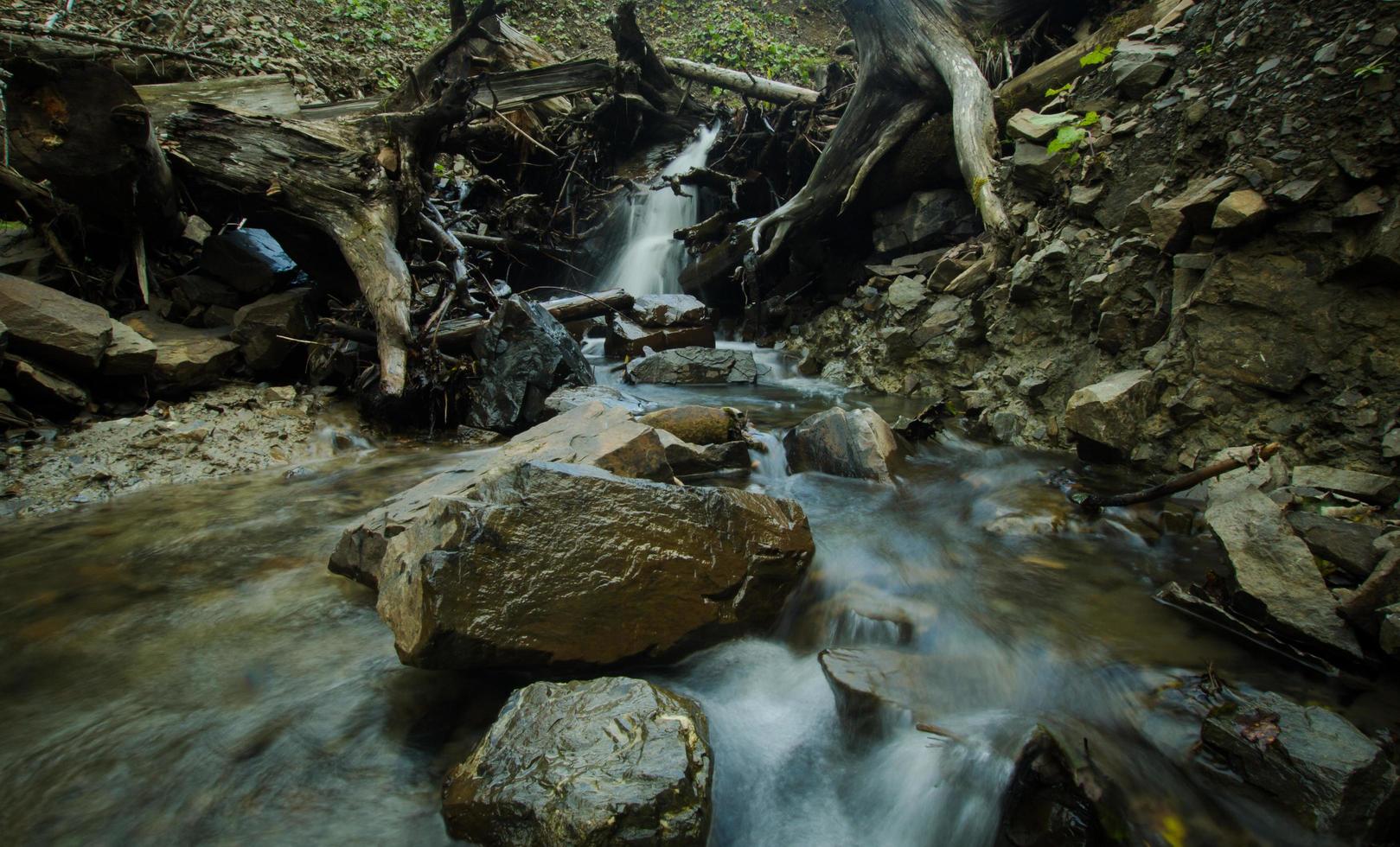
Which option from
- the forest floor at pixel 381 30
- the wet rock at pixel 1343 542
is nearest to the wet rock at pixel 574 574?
the wet rock at pixel 1343 542

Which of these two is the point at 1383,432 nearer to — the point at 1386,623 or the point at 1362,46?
the point at 1386,623

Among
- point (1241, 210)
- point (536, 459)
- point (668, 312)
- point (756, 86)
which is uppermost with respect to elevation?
point (756, 86)

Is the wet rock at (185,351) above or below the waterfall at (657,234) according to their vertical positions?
below

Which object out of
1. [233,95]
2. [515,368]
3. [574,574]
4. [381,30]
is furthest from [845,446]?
[381,30]

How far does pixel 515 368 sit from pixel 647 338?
2.89 metres

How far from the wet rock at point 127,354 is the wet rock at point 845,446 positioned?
16.2 feet

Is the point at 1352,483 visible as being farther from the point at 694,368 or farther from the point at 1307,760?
the point at 694,368

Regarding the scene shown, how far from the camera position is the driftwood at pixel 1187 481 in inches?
116

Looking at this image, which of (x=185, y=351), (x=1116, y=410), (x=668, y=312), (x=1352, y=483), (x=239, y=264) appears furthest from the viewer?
(x=668, y=312)

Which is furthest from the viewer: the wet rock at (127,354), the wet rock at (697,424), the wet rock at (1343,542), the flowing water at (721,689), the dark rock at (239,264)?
the dark rock at (239,264)

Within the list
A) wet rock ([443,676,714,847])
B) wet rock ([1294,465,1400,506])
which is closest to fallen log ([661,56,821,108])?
wet rock ([1294,465,1400,506])

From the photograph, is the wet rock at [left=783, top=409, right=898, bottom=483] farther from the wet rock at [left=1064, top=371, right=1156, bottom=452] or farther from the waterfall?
the waterfall

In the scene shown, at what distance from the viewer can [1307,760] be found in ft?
5.67

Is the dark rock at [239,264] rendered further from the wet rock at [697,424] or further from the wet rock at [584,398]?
the wet rock at [697,424]
